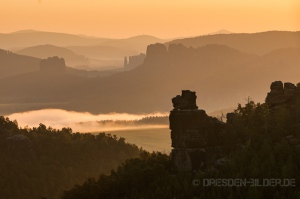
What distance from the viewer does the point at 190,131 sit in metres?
168

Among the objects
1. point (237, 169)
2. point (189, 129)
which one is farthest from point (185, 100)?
point (237, 169)

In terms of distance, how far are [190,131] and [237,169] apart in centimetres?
1628

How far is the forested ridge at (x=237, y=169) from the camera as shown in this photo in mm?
153500

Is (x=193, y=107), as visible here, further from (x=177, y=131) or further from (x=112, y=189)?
(x=112, y=189)

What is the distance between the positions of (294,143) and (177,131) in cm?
2910

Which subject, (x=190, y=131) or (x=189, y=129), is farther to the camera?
(x=189, y=129)

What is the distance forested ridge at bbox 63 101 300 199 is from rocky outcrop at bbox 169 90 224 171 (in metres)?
3.12

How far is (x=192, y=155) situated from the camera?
16812 cm

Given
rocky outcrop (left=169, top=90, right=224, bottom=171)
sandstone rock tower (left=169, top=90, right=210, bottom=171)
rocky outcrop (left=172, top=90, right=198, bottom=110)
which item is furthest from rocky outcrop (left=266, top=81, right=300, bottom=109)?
rocky outcrop (left=172, top=90, right=198, bottom=110)

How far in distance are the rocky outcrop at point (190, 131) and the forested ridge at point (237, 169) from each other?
312 centimetres

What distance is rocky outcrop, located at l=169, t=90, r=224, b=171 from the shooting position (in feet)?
550
